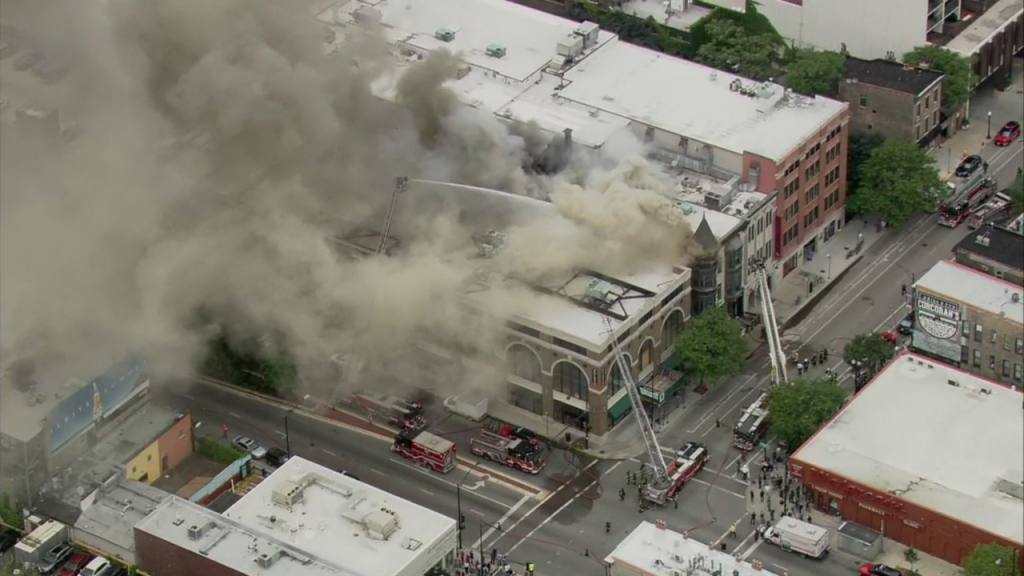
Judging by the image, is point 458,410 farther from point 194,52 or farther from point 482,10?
point 482,10

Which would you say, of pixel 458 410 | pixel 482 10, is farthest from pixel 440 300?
pixel 482 10

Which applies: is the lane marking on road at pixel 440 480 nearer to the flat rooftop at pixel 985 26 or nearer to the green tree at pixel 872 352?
the green tree at pixel 872 352

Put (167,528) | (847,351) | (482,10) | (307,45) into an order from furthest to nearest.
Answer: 1. (482,10)
2. (307,45)
3. (847,351)
4. (167,528)

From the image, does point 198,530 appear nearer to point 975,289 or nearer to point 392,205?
point 392,205

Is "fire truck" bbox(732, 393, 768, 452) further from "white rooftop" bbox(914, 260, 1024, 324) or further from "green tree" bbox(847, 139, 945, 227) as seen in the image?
"green tree" bbox(847, 139, 945, 227)

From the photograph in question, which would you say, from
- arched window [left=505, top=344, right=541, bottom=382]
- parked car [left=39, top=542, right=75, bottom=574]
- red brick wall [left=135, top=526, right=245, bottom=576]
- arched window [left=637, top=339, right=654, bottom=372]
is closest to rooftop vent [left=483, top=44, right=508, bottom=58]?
arched window [left=505, top=344, right=541, bottom=382]

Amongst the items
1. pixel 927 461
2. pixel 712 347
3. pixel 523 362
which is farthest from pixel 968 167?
pixel 927 461

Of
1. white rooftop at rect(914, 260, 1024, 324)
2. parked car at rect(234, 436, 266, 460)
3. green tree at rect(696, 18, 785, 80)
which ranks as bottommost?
parked car at rect(234, 436, 266, 460)
